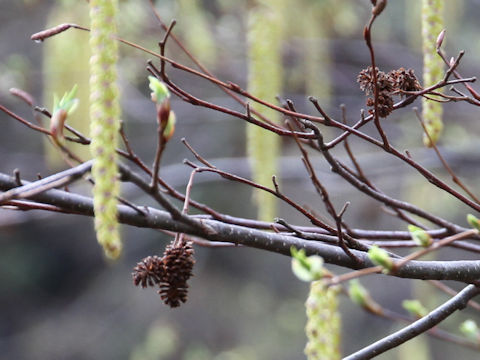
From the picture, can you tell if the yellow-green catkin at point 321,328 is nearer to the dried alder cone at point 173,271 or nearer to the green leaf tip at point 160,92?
the dried alder cone at point 173,271

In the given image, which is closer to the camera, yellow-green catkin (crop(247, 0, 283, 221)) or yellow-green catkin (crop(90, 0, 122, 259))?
yellow-green catkin (crop(90, 0, 122, 259))

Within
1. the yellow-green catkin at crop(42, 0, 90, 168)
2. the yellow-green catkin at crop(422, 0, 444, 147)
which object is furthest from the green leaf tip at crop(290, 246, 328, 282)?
the yellow-green catkin at crop(42, 0, 90, 168)

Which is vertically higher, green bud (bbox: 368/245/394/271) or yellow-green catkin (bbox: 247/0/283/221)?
yellow-green catkin (bbox: 247/0/283/221)

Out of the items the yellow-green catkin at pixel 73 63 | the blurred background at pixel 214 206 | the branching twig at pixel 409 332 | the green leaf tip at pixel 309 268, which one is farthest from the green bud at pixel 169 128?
the blurred background at pixel 214 206

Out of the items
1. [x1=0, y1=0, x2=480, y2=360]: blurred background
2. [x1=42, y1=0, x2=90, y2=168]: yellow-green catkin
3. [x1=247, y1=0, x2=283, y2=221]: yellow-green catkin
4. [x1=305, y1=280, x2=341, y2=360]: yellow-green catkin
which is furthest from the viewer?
[x1=0, y1=0, x2=480, y2=360]: blurred background

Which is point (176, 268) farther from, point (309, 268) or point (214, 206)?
point (214, 206)

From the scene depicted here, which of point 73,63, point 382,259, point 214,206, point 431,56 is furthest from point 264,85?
point 214,206

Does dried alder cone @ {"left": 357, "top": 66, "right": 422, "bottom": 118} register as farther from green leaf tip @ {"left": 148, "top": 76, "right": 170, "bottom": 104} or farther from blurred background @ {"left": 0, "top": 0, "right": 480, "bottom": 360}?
blurred background @ {"left": 0, "top": 0, "right": 480, "bottom": 360}
